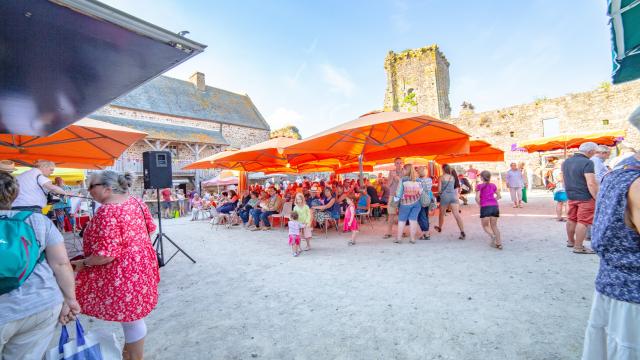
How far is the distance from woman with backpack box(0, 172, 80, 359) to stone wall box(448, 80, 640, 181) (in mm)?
19818

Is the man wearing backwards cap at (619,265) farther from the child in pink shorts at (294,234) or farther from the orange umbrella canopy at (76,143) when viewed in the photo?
the orange umbrella canopy at (76,143)

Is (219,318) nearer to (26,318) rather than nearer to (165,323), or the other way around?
(165,323)

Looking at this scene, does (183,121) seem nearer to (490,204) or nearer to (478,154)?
(478,154)

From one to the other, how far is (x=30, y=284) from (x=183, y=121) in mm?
23717

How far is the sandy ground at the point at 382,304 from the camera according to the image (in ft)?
7.02

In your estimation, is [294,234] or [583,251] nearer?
[583,251]

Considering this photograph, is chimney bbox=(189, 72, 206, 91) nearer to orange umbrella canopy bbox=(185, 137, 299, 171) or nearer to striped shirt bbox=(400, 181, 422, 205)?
orange umbrella canopy bbox=(185, 137, 299, 171)

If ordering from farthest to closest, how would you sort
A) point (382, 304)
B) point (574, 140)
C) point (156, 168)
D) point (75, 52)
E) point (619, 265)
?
point (574, 140) < point (156, 168) < point (382, 304) < point (75, 52) < point (619, 265)

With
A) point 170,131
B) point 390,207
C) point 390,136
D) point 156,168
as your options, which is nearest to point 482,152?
point 390,136

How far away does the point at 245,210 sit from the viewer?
9.21 metres

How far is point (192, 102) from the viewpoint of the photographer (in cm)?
2402

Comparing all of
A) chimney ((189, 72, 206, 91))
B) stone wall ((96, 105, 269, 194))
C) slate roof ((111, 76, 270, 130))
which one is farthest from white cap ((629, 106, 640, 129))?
chimney ((189, 72, 206, 91))

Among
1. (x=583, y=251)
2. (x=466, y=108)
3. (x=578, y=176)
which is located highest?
(x=466, y=108)

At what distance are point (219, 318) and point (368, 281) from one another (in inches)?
70.9
